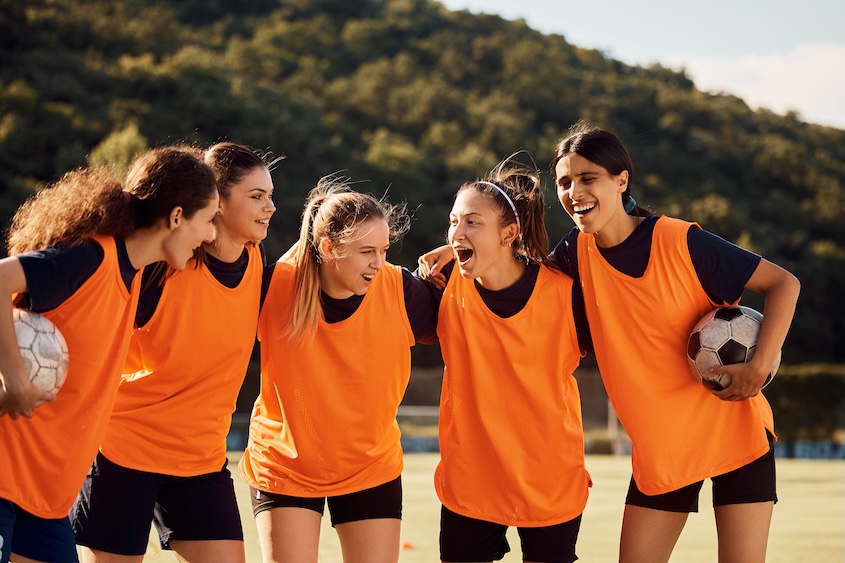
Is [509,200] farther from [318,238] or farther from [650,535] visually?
[650,535]

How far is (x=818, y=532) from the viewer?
33.1ft

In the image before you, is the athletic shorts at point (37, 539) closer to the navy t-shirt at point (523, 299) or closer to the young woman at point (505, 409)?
the young woman at point (505, 409)

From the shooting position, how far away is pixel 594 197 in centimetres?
495

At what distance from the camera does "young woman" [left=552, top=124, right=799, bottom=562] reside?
4.79 m

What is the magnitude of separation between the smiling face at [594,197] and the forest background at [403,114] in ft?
65.0

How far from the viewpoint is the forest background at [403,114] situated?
37.1 meters

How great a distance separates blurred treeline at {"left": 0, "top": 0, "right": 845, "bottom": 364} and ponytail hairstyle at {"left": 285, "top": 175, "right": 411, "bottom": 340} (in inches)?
1049

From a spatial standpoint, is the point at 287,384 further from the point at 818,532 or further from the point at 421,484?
the point at 421,484

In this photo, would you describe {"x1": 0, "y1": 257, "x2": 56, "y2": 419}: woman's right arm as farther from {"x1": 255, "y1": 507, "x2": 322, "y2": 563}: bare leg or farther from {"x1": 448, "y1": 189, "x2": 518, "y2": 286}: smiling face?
{"x1": 448, "y1": 189, "x2": 518, "y2": 286}: smiling face

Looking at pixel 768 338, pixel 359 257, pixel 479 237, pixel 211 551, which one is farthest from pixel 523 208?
pixel 211 551

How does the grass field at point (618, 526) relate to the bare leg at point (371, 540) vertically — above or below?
below

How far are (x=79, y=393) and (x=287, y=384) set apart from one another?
107 cm

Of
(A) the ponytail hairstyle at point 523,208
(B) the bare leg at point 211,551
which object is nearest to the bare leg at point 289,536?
(B) the bare leg at point 211,551

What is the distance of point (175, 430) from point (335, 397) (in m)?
0.74
